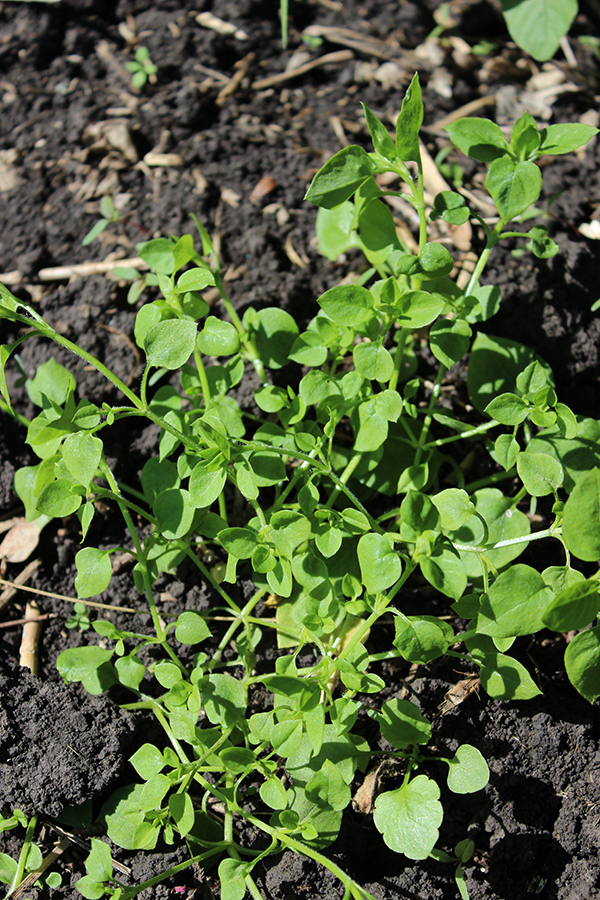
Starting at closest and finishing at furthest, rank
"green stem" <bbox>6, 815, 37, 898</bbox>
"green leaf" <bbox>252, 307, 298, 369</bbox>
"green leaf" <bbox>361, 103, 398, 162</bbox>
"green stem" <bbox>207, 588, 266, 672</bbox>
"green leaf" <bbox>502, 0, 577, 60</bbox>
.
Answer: "green leaf" <bbox>361, 103, 398, 162</bbox>
"green stem" <bbox>6, 815, 37, 898</bbox>
"green stem" <bbox>207, 588, 266, 672</bbox>
"green leaf" <bbox>252, 307, 298, 369</bbox>
"green leaf" <bbox>502, 0, 577, 60</bbox>

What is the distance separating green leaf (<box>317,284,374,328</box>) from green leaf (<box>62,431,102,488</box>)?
62 cm

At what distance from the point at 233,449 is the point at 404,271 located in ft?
1.93

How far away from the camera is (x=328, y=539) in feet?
5.40

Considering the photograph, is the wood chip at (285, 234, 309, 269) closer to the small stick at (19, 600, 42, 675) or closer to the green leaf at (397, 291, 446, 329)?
the green leaf at (397, 291, 446, 329)

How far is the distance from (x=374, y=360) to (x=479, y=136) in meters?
0.65

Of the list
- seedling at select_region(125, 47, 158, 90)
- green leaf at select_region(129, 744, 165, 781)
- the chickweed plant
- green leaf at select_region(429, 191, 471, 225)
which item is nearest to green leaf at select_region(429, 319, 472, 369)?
the chickweed plant

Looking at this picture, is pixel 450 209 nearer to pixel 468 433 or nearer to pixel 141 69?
pixel 468 433

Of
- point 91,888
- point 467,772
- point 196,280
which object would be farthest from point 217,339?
point 91,888

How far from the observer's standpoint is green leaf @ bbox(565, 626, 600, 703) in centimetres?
137

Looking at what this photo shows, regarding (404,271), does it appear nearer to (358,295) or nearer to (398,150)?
(358,295)

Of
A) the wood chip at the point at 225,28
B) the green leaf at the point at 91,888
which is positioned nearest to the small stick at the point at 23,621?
the green leaf at the point at 91,888

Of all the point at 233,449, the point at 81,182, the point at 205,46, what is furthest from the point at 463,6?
the point at 233,449

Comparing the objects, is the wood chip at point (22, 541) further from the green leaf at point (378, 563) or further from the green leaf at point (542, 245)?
the green leaf at point (542, 245)

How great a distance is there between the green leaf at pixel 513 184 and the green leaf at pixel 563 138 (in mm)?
74
